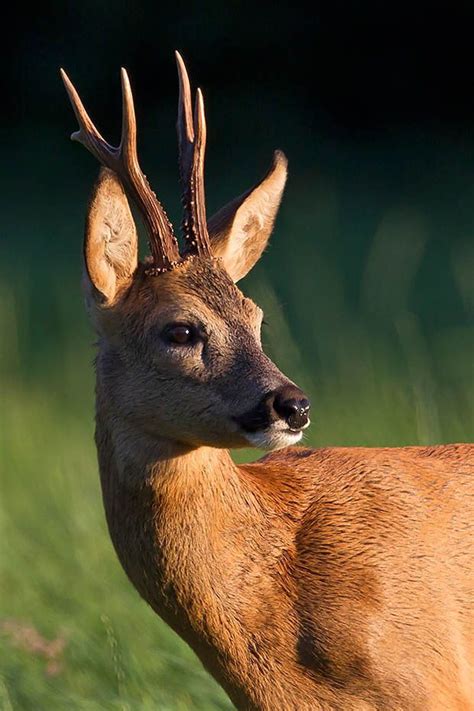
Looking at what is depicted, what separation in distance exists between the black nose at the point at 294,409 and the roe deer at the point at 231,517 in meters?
0.07

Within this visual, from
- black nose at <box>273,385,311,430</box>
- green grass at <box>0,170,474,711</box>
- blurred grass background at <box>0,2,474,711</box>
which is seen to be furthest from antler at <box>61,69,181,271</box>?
blurred grass background at <box>0,2,474,711</box>

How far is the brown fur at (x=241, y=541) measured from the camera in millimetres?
3801

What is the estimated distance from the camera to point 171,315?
3877 mm

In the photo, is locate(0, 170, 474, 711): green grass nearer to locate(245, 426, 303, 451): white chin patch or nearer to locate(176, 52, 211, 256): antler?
locate(176, 52, 211, 256): antler

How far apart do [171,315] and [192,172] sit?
1.07 ft

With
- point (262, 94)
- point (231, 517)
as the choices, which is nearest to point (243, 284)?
point (231, 517)

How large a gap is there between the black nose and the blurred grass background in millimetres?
1571

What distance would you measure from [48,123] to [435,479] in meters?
9.94

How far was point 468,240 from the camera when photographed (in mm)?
9508

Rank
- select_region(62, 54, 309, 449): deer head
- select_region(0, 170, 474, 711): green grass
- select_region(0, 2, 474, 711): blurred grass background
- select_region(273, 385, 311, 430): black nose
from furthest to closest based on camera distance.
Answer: select_region(0, 2, 474, 711): blurred grass background < select_region(0, 170, 474, 711): green grass < select_region(62, 54, 309, 449): deer head < select_region(273, 385, 311, 430): black nose

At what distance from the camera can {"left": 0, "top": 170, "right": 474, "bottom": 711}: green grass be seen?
17.4ft

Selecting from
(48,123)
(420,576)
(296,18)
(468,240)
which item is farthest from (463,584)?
(296,18)

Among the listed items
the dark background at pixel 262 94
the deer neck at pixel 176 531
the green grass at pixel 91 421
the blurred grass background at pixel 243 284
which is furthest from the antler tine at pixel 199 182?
the dark background at pixel 262 94

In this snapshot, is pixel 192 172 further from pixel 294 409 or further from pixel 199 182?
pixel 294 409
